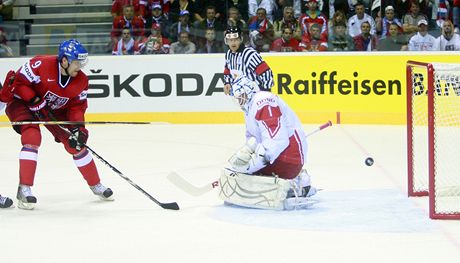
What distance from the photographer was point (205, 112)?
10469 mm

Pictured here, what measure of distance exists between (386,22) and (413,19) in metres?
0.28

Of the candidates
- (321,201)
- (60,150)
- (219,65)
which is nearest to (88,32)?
(219,65)

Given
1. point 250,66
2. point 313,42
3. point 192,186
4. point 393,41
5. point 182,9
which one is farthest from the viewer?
point 182,9

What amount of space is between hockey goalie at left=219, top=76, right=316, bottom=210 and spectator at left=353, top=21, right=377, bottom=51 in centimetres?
472

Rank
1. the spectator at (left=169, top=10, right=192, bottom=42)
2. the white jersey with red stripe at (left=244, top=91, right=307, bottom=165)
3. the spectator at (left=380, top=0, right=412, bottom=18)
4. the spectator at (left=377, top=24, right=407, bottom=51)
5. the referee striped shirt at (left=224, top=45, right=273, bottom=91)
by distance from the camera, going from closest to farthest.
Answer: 1. the white jersey with red stripe at (left=244, top=91, right=307, bottom=165)
2. the referee striped shirt at (left=224, top=45, right=273, bottom=91)
3. the spectator at (left=377, top=24, right=407, bottom=51)
4. the spectator at (left=380, top=0, right=412, bottom=18)
5. the spectator at (left=169, top=10, right=192, bottom=42)

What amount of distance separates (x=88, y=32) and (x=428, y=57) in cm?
369

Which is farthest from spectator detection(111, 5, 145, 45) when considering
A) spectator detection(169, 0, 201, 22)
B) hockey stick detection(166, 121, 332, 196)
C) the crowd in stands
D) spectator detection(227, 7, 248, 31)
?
hockey stick detection(166, 121, 332, 196)

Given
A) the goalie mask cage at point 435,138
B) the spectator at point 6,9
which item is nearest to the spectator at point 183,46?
the spectator at point 6,9

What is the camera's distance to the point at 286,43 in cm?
1043

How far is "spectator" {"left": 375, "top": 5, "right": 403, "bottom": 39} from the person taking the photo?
10.2 m

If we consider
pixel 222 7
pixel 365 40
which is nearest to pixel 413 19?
pixel 365 40

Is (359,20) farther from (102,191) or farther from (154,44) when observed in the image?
(102,191)

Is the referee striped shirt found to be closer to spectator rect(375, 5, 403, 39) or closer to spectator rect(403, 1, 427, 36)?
spectator rect(375, 5, 403, 39)

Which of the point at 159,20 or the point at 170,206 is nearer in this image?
the point at 170,206
